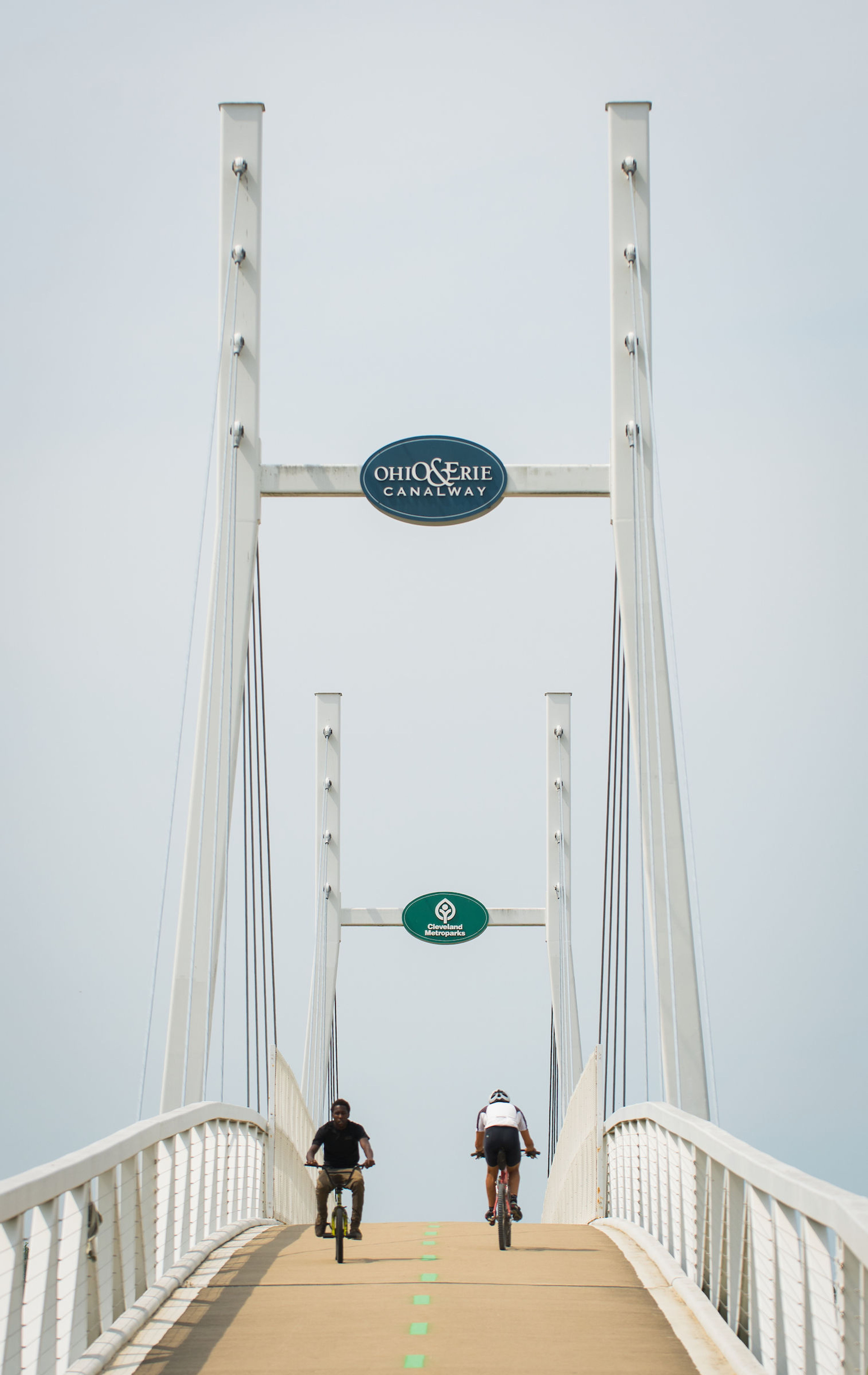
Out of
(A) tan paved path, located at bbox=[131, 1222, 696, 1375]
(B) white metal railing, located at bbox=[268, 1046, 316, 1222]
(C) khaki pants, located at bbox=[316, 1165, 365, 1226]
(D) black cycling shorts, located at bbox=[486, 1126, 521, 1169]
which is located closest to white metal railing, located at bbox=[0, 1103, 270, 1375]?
(A) tan paved path, located at bbox=[131, 1222, 696, 1375]

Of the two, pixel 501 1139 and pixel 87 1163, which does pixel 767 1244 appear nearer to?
pixel 87 1163

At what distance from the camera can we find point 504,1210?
1073 cm

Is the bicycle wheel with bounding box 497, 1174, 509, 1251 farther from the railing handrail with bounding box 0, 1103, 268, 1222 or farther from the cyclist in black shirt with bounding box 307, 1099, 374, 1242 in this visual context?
the railing handrail with bounding box 0, 1103, 268, 1222

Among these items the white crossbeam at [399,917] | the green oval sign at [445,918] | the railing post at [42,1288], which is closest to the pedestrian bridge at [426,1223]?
the railing post at [42,1288]

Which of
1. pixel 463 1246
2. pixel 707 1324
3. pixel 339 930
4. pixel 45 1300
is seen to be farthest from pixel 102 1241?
pixel 339 930

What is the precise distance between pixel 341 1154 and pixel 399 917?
19567 millimetres

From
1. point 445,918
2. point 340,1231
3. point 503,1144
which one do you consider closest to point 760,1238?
point 340,1231

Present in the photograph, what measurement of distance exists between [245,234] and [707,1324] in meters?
9.70

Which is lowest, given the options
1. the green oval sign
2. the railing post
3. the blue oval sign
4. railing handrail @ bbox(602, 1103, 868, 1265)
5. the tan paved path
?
the tan paved path

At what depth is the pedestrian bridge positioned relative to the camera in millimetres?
5672

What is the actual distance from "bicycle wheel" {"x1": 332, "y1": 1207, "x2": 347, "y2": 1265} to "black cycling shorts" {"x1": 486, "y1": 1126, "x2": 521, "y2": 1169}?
2.28 m

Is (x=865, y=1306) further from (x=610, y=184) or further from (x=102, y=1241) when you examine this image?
(x=610, y=184)

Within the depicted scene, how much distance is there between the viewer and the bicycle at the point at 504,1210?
35.1 feet

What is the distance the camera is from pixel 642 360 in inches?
516
